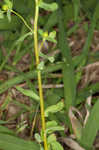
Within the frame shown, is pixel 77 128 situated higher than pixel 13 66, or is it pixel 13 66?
pixel 13 66

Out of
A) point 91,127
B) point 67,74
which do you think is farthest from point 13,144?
point 67,74

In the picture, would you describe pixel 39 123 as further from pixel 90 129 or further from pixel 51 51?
pixel 51 51

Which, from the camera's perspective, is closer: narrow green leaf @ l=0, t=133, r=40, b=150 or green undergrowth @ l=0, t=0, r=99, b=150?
narrow green leaf @ l=0, t=133, r=40, b=150

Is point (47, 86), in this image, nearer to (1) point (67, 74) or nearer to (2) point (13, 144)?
(1) point (67, 74)

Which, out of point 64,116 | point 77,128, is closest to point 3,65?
point 64,116

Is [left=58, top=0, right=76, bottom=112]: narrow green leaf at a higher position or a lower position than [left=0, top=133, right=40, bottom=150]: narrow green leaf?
higher

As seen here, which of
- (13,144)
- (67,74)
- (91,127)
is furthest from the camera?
(67,74)

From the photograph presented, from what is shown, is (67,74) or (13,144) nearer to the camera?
(13,144)

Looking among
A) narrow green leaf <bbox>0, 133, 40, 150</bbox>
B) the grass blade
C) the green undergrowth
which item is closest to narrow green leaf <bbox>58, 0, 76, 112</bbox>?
the green undergrowth

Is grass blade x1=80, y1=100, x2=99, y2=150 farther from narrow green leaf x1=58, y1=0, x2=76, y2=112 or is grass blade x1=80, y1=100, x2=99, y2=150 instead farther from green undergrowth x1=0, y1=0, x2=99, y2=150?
narrow green leaf x1=58, y1=0, x2=76, y2=112

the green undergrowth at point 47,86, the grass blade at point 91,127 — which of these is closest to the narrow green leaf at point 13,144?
the green undergrowth at point 47,86

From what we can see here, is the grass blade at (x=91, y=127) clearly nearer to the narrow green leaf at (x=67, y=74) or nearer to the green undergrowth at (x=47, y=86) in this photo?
the green undergrowth at (x=47, y=86)
